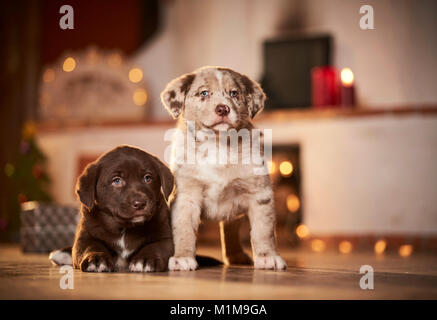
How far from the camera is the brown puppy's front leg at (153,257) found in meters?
2.22

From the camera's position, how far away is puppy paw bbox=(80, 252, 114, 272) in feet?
7.18

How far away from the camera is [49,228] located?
3852 millimetres

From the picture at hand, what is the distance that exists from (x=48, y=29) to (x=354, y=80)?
3572 millimetres

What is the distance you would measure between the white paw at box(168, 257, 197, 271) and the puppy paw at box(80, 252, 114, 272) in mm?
246

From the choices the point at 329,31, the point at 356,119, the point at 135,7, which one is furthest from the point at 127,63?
the point at 356,119

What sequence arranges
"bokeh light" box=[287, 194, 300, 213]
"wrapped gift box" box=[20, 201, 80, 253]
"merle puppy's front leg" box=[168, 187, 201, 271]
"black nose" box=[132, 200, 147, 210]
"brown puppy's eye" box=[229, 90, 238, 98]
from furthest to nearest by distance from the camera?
"bokeh light" box=[287, 194, 300, 213] → "wrapped gift box" box=[20, 201, 80, 253] → "brown puppy's eye" box=[229, 90, 238, 98] → "merle puppy's front leg" box=[168, 187, 201, 271] → "black nose" box=[132, 200, 147, 210]

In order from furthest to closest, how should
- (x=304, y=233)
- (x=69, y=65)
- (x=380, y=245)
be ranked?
(x=69, y=65) < (x=304, y=233) < (x=380, y=245)

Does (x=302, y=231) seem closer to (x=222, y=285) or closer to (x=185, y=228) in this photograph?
(x=185, y=228)

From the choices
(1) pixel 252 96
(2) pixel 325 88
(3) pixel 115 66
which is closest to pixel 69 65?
(3) pixel 115 66

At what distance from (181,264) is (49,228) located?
6.26ft

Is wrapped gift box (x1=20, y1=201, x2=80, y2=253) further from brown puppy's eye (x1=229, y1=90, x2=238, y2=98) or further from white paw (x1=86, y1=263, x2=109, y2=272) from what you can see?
brown puppy's eye (x1=229, y1=90, x2=238, y2=98)

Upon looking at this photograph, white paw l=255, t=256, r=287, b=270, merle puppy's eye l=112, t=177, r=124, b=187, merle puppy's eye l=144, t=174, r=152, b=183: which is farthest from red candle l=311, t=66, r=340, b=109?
merle puppy's eye l=112, t=177, r=124, b=187

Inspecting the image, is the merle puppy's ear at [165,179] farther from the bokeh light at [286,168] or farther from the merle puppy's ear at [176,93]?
the bokeh light at [286,168]

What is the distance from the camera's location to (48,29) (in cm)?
636
